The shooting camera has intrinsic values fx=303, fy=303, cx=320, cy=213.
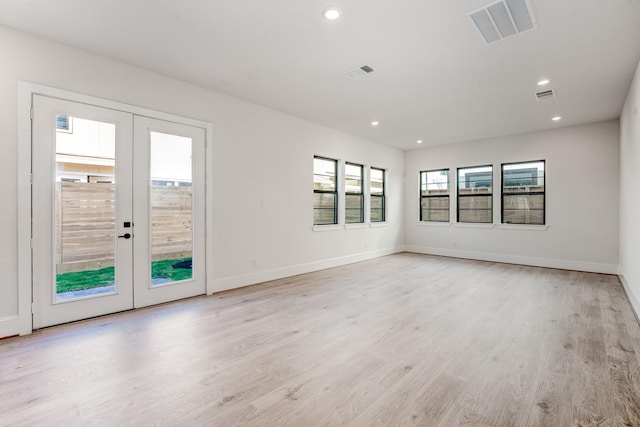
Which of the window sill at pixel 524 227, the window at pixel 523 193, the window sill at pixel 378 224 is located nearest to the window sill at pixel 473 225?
the window sill at pixel 524 227

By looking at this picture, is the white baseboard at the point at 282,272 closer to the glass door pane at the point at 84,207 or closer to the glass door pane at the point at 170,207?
the glass door pane at the point at 170,207

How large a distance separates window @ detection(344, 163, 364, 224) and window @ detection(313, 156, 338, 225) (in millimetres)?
340

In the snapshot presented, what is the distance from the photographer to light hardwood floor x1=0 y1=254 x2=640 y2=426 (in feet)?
6.16

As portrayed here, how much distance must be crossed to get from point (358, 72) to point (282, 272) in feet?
11.6

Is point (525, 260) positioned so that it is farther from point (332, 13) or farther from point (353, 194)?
point (332, 13)

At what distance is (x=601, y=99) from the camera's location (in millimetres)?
4766

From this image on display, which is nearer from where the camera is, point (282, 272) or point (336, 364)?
point (336, 364)

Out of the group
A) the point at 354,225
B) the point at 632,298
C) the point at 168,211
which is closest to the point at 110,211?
the point at 168,211

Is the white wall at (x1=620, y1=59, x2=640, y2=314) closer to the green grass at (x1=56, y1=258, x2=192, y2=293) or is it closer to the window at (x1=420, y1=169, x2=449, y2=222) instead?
the window at (x1=420, y1=169, x2=449, y2=222)

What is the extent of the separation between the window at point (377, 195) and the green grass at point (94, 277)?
5.18 metres

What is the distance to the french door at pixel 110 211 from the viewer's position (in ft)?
10.5

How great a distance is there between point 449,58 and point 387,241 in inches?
212

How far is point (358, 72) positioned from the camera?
390cm

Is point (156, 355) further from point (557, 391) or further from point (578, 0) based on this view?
point (578, 0)
